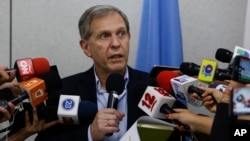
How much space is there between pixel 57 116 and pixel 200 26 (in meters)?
1.11

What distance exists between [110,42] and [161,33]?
0.43 metres

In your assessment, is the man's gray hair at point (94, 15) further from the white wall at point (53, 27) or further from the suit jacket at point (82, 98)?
the white wall at point (53, 27)

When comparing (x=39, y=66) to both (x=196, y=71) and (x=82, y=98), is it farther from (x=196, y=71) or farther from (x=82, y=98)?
(x=196, y=71)

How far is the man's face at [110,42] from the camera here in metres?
1.70

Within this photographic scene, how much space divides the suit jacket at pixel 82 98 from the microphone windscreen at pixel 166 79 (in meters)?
0.12

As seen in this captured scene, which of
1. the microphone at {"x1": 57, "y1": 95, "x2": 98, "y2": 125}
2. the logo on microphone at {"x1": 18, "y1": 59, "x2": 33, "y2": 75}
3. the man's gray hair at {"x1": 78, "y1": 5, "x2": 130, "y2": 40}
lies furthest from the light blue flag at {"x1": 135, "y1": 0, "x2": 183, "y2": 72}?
the logo on microphone at {"x1": 18, "y1": 59, "x2": 33, "y2": 75}

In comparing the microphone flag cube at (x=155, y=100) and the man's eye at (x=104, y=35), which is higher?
A: the man's eye at (x=104, y=35)

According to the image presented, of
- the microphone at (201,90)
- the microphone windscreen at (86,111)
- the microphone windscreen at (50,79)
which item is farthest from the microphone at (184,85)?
the microphone windscreen at (50,79)

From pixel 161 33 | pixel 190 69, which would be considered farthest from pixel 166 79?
pixel 161 33

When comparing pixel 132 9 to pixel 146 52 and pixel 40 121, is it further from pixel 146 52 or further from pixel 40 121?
pixel 40 121

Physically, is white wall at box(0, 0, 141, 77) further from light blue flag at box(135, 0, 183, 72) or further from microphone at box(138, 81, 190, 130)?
microphone at box(138, 81, 190, 130)

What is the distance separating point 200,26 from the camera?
88.1 inches

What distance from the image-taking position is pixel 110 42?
172cm

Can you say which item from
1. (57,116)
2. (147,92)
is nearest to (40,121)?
(57,116)
